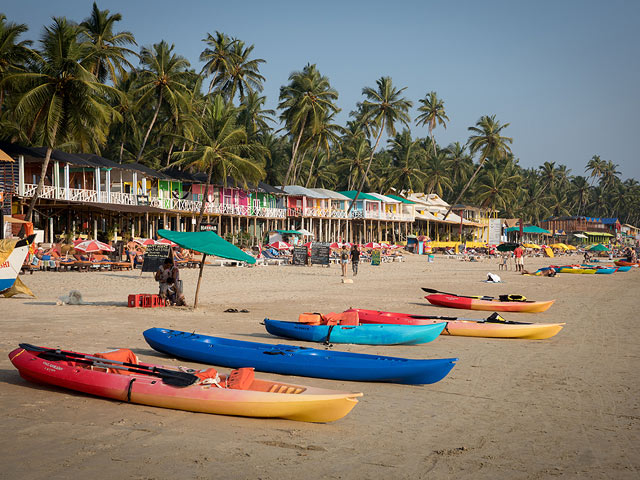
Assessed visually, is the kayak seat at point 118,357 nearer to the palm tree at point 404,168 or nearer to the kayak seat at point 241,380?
the kayak seat at point 241,380

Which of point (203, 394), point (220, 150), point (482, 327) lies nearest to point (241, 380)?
point (203, 394)

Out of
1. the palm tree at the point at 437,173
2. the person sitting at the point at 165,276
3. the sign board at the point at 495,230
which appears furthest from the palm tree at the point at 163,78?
the sign board at the point at 495,230

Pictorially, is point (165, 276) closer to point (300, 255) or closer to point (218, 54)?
point (300, 255)

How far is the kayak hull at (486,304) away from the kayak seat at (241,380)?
36.3ft

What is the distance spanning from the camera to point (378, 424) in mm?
6523

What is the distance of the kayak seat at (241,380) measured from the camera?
6.67 meters

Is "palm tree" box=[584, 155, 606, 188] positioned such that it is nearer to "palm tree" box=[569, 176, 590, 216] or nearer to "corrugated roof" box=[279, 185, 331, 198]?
"palm tree" box=[569, 176, 590, 216]

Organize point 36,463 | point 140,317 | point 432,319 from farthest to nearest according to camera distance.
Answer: point 140,317, point 432,319, point 36,463

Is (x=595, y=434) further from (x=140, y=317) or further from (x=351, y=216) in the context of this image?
(x=351, y=216)

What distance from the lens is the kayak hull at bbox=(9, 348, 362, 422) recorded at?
627cm

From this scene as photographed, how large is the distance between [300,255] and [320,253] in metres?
1.19

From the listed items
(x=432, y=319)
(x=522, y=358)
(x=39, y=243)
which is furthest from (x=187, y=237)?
(x=39, y=243)

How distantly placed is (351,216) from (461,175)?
31380mm

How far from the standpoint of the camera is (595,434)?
6.33m
